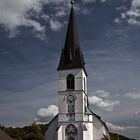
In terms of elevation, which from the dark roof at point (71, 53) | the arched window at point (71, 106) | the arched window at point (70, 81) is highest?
the dark roof at point (71, 53)

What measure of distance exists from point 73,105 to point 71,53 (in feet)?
23.5

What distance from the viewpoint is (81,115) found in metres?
48.4

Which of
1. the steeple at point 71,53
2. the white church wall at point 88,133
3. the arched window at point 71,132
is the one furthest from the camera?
the steeple at point 71,53

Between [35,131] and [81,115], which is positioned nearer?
[81,115]

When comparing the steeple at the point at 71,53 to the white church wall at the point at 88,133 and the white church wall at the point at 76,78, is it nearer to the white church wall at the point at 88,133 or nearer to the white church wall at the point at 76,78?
the white church wall at the point at 76,78

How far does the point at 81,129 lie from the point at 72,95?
4.74 m

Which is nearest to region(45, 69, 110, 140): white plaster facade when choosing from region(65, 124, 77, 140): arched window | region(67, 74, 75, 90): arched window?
region(65, 124, 77, 140): arched window

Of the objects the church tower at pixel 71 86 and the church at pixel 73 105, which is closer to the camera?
the church at pixel 73 105

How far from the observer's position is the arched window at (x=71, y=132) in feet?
158

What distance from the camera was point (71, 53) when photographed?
50781 mm

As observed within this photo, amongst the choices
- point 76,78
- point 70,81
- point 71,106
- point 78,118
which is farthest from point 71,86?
point 78,118

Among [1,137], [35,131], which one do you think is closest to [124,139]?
[35,131]

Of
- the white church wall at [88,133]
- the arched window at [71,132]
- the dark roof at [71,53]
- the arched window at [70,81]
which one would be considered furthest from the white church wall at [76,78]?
the arched window at [71,132]

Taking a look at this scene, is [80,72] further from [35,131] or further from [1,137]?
[35,131]
